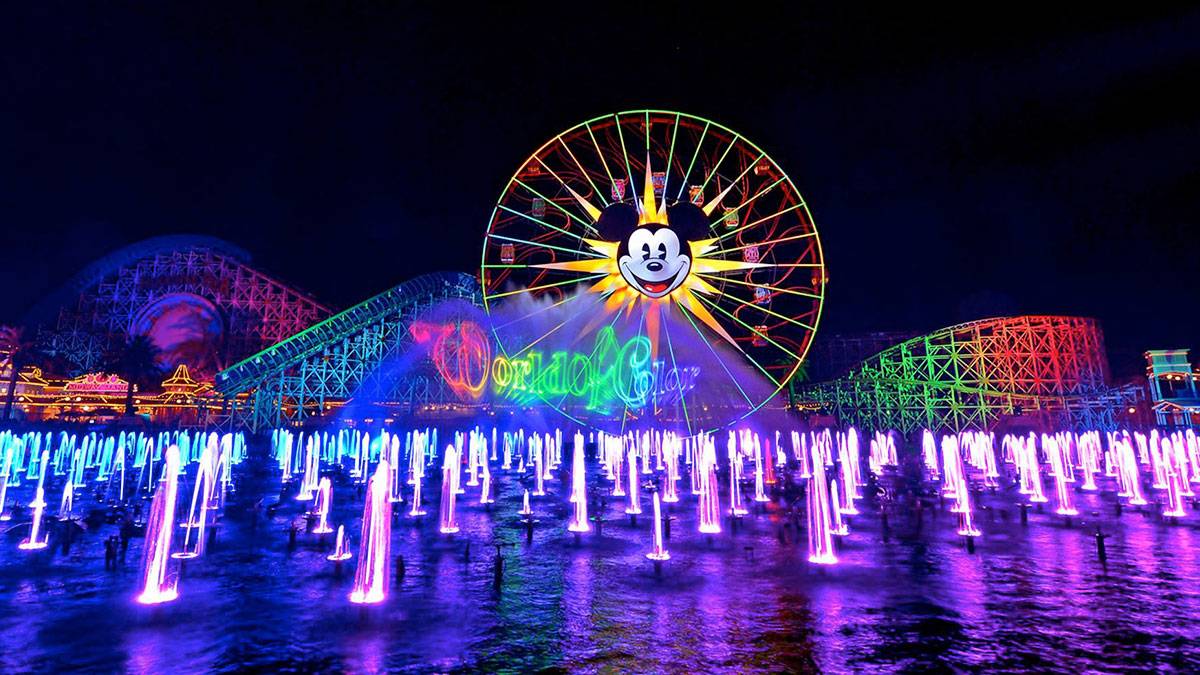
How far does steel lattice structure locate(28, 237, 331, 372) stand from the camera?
53.4 m

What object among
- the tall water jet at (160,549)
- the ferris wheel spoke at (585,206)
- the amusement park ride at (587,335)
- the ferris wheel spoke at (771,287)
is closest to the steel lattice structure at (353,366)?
the amusement park ride at (587,335)

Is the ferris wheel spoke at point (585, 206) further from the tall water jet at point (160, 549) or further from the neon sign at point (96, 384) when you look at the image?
the neon sign at point (96, 384)

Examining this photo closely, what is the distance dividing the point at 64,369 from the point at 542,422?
136 ft

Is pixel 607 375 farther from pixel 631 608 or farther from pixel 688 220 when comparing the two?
pixel 631 608

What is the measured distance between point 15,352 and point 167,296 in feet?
36.0

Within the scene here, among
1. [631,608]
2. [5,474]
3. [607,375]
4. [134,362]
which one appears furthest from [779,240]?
[134,362]

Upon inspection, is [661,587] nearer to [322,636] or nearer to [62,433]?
[322,636]

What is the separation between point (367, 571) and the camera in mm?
11172

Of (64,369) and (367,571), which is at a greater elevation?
(64,369)

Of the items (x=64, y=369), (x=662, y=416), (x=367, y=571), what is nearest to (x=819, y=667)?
(x=367, y=571)

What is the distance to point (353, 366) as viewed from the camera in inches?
2067

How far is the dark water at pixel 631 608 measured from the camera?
7934mm

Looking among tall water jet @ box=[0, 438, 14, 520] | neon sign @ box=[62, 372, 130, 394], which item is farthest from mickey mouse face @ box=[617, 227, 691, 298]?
neon sign @ box=[62, 372, 130, 394]

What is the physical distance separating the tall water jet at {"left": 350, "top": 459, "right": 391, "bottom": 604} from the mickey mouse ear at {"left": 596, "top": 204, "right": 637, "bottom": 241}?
16311 millimetres
